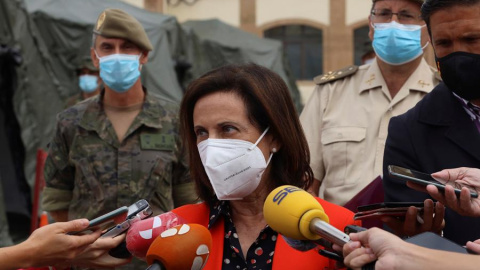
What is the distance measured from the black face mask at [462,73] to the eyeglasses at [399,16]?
5.56 ft

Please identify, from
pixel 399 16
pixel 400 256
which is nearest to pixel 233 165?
pixel 400 256

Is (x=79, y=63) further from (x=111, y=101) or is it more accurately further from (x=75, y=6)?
(x=111, y=101)

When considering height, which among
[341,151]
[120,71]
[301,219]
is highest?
[301,219]

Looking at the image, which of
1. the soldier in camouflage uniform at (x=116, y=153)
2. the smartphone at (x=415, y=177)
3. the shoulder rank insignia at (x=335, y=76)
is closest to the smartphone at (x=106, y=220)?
the smartphone at (x=415, y=177)

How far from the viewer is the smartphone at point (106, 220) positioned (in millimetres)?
2438

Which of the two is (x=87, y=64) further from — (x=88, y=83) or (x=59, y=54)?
(x=59, y=54)

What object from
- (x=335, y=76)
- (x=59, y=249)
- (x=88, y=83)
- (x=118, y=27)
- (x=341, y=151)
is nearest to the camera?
(x=59, y=249)

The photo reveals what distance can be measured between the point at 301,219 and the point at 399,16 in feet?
8.80

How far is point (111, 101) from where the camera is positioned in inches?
188

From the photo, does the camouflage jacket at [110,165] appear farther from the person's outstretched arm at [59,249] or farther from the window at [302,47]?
the window at [302,47]

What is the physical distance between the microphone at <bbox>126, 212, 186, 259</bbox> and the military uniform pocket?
1834 millimetres

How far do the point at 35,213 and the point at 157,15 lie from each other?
202 inches

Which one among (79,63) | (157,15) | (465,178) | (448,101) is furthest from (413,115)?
(157,15)

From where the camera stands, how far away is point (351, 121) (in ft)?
14.0
